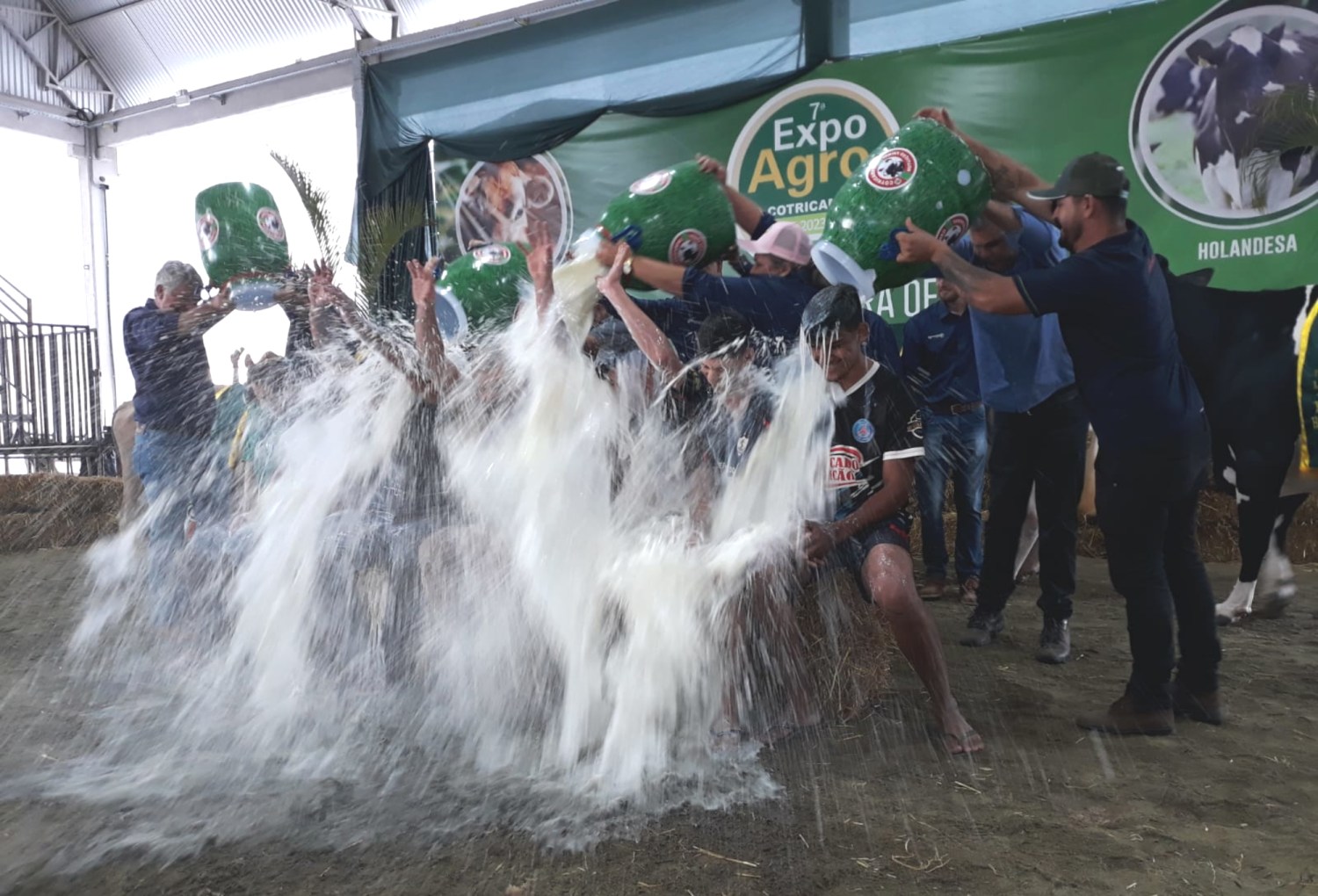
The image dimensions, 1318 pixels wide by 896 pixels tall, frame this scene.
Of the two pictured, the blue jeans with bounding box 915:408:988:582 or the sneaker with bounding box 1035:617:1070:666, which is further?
the blue jeans with bounding box 915:408:988:582

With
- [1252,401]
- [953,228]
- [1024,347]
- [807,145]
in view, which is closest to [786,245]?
[953,228]

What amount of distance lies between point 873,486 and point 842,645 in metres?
0.56

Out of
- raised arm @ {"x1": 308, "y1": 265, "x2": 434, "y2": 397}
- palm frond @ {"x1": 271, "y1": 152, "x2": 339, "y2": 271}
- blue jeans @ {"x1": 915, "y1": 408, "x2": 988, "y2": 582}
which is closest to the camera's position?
raised arm @ {"x1": 308, "y1": 265, "x2": 434, "y2": 397}

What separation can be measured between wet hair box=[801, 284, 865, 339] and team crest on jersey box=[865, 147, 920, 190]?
1.48ft

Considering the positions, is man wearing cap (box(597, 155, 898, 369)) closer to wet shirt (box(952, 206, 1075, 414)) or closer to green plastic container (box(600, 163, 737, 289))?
green plastic container (box(600, 163, 737, 289))

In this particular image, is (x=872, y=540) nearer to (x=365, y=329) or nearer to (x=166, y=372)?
(x=365, y=329)

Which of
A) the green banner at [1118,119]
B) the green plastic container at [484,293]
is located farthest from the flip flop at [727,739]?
the green banner at [1118,119]

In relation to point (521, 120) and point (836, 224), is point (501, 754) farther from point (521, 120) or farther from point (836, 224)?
point (521, 120)

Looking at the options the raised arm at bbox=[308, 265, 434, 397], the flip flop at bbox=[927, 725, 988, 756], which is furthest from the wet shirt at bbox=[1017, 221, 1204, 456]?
the raised arm at bbox=[308, 265, 434, 397]

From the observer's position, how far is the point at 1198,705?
3469mm

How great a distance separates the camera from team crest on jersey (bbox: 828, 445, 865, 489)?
3.28 metres

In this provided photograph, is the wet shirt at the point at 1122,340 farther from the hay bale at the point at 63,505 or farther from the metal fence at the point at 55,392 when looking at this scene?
the metal fence at the point at 55,392

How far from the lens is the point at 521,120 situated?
9039mm

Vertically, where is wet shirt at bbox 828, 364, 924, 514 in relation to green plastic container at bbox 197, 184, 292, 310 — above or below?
below
